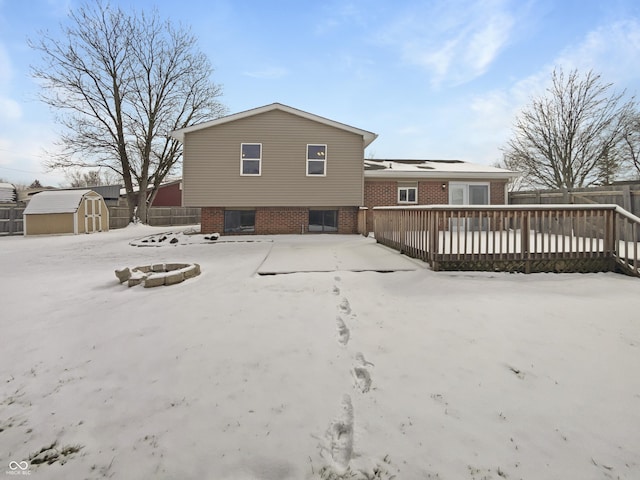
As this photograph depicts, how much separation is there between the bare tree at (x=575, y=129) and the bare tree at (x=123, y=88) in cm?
2151

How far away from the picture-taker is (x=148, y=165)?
20781 mm

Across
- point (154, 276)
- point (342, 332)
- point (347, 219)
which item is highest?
point (347, 219)

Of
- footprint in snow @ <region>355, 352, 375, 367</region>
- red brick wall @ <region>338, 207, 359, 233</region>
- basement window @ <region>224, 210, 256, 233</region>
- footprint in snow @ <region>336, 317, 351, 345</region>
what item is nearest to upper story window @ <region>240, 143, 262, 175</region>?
basement window @ <region>224, 210, 256, 233</region>

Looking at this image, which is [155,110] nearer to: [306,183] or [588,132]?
[306,183]

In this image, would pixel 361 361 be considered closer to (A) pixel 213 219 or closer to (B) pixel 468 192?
(A) pixel 213 219

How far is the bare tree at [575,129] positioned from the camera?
16.8 metres

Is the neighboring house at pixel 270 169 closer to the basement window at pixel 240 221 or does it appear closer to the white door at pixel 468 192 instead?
the basement window at pixel 240 221

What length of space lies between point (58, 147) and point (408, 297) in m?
23.7

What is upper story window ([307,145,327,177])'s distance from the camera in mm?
12633

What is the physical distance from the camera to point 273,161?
1245cm

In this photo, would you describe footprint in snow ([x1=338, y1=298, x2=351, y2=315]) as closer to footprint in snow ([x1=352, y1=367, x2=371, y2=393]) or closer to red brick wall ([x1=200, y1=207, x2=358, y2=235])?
footprint in snow ([x1=352, y1=367, x2=371, y2=393])

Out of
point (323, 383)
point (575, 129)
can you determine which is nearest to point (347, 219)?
point (323, 383)

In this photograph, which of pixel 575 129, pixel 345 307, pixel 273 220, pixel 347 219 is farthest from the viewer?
→ pixel 575 129

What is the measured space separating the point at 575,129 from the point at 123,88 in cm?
2737
